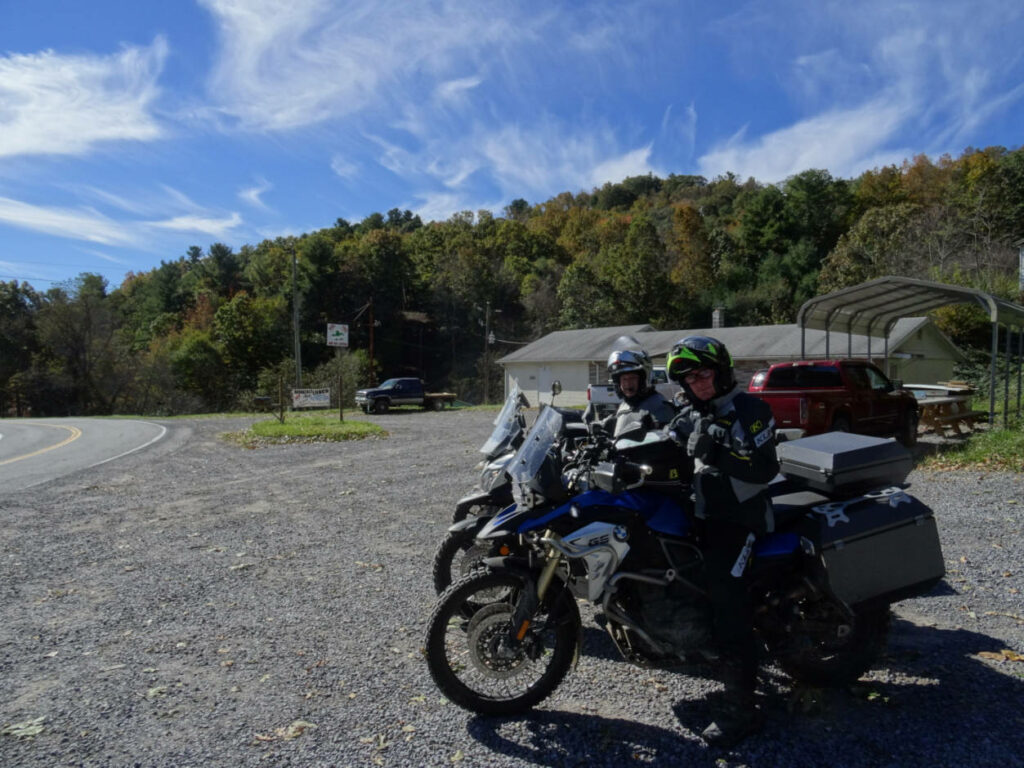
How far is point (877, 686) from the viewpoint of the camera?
368 cm

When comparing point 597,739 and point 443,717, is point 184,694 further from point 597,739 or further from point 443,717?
point 597,739

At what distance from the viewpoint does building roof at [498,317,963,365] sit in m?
28.3

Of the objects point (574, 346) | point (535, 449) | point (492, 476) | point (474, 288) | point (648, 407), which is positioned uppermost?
point (474, 288)

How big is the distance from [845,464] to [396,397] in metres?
32.2

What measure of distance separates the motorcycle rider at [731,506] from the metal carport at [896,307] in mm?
10601

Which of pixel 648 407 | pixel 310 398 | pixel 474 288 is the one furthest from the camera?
pixel 474 288

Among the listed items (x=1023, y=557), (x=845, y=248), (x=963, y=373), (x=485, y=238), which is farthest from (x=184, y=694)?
(x=485, y=238)

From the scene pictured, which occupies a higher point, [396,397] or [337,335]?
[337,335]

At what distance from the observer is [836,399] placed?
12.3 m

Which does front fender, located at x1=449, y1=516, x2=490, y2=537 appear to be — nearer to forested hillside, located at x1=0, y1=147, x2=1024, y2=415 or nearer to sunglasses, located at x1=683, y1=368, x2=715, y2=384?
sunglasses, located at x1=683, y1=368, x2=715, y2=384

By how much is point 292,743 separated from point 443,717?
748 mm

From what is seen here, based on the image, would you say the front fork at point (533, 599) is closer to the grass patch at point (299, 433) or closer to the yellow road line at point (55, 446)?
the yellow road line at point (55, 446)

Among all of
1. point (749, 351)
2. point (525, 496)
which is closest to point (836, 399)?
point (525, 496)

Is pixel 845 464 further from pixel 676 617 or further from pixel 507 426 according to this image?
pixel 507 426
